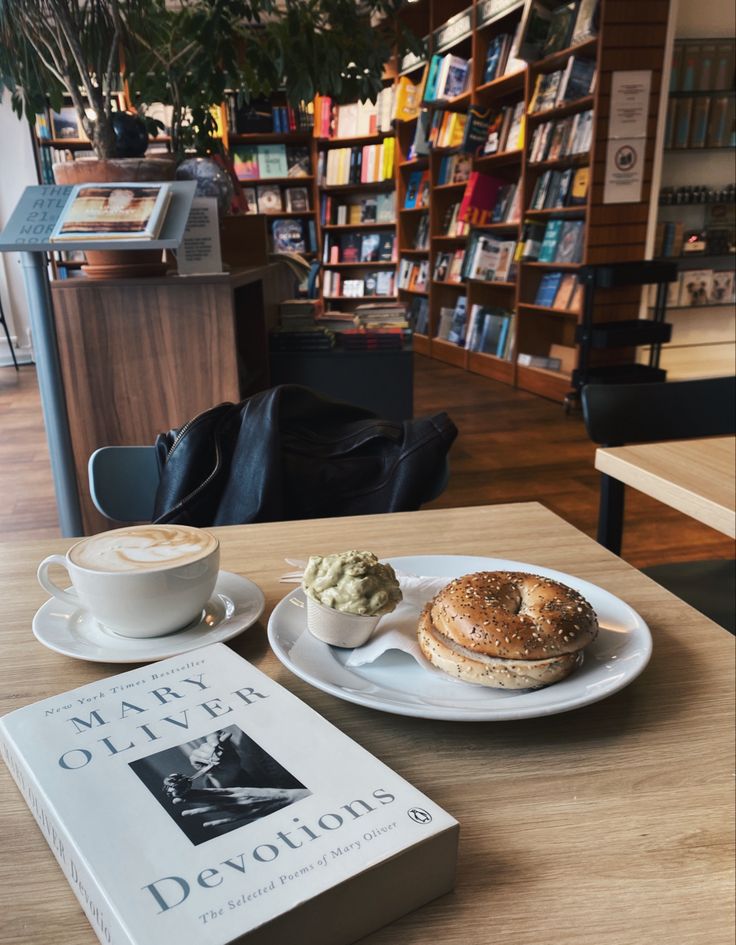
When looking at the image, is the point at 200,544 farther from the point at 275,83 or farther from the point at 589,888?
the point at 275,83

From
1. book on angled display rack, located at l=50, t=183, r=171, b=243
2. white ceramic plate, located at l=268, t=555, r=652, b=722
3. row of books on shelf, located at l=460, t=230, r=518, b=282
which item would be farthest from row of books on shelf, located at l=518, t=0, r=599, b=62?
white ceramic plate, located at l=268, t=555, r=652, b=722

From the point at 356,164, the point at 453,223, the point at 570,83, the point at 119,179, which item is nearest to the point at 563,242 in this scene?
the point at 570,83

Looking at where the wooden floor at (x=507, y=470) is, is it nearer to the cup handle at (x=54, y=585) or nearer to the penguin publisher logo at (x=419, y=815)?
the cup handle at (x=54, y=585)

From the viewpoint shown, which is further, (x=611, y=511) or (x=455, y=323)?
(x=455, y=323)

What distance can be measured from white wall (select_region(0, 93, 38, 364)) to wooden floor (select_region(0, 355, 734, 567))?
158 centimetres

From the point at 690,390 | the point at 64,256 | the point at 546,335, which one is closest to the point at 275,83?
the point at 690,390

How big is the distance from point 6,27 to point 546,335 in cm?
398

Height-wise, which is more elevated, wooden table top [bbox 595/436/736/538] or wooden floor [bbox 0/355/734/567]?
wooden table top [bbox 595/436/736/538]

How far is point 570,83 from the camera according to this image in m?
4.15

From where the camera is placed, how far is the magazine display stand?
1.58 m

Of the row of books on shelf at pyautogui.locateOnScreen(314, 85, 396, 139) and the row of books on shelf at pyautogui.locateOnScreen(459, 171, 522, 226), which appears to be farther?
the row of books on shelf at pyautogui.locateOnScreen(314, 85, 396, 139)

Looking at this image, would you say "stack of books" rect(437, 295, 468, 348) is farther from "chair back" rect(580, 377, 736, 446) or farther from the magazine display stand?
"chair back" rect(580, 377, 736, 446)

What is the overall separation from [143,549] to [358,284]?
6.94m

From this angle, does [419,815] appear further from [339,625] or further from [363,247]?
[363,247]
